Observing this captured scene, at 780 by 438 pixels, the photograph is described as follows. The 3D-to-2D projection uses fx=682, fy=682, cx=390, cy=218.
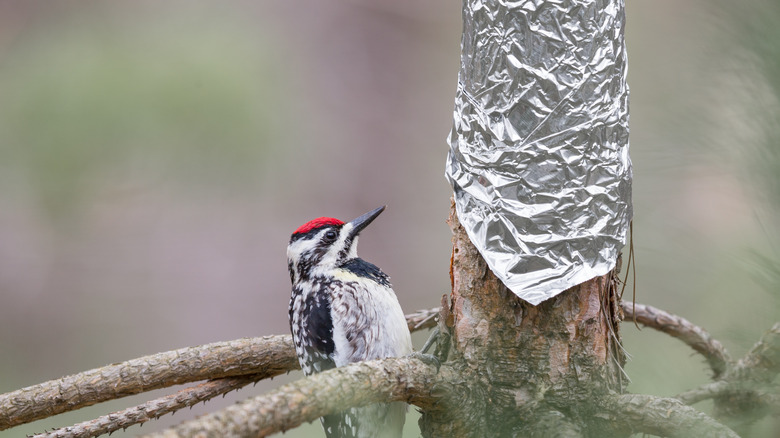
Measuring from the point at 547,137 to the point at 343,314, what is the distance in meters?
0.78

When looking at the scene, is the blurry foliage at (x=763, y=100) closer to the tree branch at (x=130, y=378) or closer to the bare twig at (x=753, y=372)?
the bare twig at (x=753, y=372)

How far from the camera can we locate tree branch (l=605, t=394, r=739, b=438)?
78 centimetres

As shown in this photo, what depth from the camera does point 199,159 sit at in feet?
10.2

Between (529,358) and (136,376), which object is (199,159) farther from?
(529,358)

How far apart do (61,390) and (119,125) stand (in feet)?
6.26

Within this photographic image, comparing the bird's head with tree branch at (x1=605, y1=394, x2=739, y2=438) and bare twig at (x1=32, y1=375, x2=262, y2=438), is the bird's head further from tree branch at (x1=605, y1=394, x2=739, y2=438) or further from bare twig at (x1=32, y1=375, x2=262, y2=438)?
tree branch at (x1=605, y1=394, x2=739, y2=438)

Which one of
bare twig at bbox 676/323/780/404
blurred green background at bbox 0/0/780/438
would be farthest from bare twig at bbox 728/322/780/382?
blurred green background at bbox 0/0/780/438

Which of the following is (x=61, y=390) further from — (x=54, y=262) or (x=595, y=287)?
(x=54, y=262)

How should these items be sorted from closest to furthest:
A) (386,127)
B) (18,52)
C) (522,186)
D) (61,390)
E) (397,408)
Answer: (522,186)
(61,390)
(397,408)
(18,52)
(386,127)

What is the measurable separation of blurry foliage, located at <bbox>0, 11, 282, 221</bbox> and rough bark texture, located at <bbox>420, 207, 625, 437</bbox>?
200cm

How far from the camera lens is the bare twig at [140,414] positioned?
3.54ft

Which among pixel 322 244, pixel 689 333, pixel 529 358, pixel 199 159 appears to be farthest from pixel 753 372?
pixel 199 159

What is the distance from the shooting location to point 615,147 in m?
0.96

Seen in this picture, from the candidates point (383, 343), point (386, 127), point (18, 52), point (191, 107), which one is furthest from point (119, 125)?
point (383, 343)
